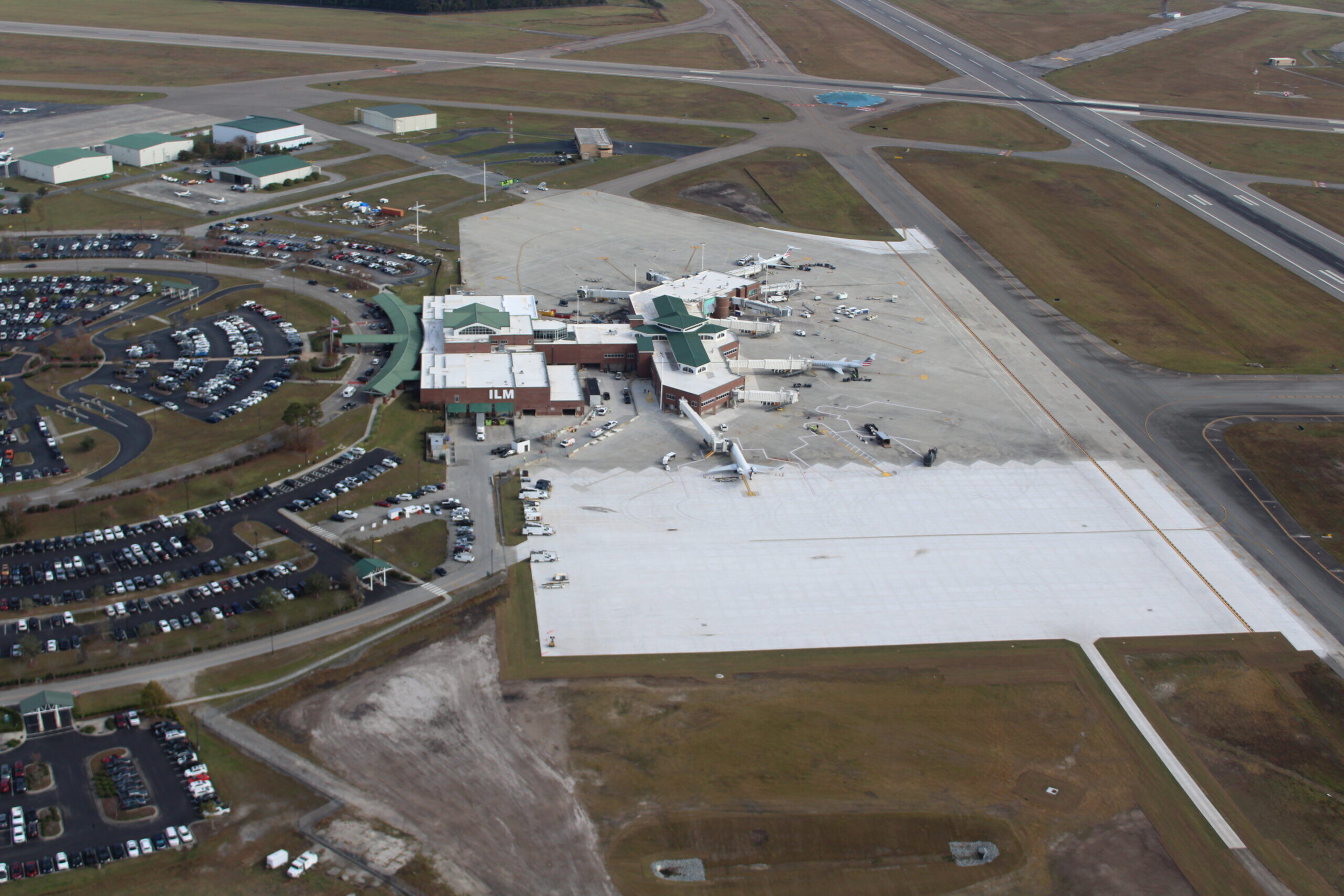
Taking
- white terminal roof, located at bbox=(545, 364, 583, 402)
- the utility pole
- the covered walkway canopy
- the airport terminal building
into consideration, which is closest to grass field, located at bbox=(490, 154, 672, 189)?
the utility pole

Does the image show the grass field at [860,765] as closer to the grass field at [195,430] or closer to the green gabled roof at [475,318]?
the grass field at [195,430]

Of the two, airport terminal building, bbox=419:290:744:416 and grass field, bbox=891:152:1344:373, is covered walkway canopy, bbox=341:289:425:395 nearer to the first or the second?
airport terminal building, bbox=419:290:744:416

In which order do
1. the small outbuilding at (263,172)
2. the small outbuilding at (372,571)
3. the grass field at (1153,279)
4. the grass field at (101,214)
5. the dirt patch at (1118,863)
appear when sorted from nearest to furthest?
the dirt patch at (1118,863) < the small outbuilding at (372,571) < the grass field at (1153,279) < the grass field at (101,214) < the small outbuilding at (263,172)

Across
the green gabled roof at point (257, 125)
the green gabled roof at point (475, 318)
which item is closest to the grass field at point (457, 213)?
the green gabled roof at point (475, 318)

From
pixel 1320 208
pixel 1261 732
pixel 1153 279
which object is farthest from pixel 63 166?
pixel 1320 208

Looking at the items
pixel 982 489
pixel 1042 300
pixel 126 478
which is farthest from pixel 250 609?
pixel 1042 300

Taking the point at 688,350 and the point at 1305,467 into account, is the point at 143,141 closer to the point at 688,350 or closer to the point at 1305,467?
the point at 688,350
